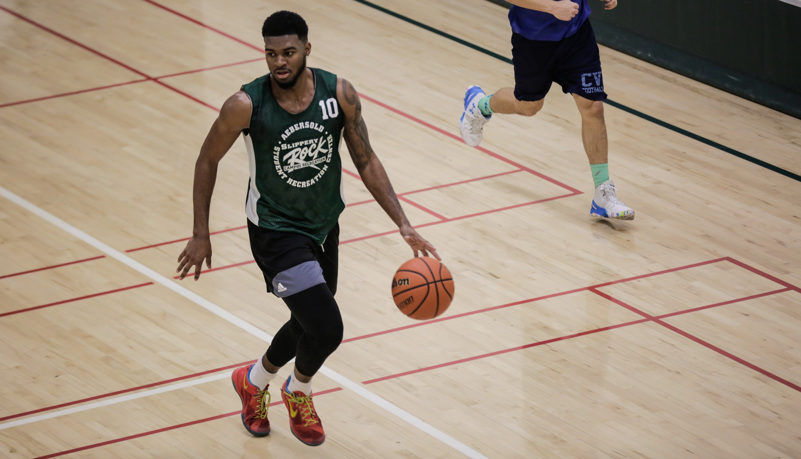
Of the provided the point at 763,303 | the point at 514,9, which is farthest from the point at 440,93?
the point at 763,303

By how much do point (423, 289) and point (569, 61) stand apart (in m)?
3.04

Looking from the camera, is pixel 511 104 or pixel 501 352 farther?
pixel 511 104

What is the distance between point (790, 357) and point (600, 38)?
5.50 meters

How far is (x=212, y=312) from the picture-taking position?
7.07 m

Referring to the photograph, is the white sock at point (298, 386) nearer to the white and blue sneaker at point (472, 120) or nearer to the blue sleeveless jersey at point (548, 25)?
the blue sleeveless jersey at point (548, 25)

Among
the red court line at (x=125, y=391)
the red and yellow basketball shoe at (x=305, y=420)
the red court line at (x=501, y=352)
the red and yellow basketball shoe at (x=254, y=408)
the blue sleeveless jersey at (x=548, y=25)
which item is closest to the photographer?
the red and yellow basketball shoe at (x=305, y=420)

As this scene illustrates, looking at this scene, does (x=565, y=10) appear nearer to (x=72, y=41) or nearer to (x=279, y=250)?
(x=279, y=250)

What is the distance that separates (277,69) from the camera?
17.2ft

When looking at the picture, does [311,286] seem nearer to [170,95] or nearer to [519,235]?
[519,235]

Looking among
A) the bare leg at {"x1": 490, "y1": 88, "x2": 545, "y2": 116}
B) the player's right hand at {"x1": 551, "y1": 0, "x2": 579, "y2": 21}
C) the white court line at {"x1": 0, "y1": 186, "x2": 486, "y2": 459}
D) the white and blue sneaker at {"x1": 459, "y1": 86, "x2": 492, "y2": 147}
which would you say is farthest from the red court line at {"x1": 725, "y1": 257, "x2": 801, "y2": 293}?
the white court line at {"x1": 0, "y1": 186, "x2": 486, "y2": 459}

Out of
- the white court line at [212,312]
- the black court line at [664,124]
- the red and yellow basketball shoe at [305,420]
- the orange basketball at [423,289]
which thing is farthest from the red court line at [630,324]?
the black court line at [664,124]

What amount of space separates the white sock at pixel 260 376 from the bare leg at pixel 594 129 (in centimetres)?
331

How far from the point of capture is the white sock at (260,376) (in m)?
5.86

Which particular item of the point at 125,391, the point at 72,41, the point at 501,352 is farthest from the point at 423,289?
the point at 72,41
